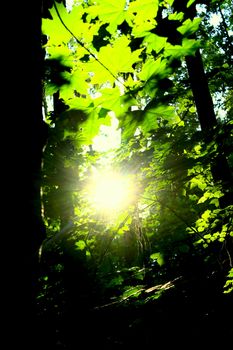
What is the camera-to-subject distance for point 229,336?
4320 millimetres

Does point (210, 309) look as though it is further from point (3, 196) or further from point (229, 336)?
point (3, 196)

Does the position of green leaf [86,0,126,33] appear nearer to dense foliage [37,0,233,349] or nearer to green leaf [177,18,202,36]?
dense foliage [37,0,233,349]

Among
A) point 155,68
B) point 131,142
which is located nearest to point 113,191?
point 131,142

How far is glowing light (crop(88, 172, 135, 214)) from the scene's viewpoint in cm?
264

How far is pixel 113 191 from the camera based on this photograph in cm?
270

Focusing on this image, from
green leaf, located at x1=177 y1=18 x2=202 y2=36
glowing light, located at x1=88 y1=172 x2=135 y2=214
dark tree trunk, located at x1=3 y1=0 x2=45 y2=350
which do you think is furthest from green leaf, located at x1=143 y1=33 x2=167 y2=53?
glowing light, located at x1=88 y1=172 x2=135 y2=214

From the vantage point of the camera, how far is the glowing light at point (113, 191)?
264cm

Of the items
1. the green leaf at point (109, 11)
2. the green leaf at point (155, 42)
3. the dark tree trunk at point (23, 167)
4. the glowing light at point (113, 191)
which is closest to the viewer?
the dark tree trunk at point (23, 167)

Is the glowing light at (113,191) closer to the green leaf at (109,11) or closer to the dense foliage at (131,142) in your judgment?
the dense foliage at (131,142)

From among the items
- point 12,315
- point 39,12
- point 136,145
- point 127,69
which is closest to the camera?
point 12,315

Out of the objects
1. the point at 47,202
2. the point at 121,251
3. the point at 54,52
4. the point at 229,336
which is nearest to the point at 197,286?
the point at 229,336

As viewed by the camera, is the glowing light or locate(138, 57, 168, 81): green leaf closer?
locate(138, 57, 168, 81): green leaf

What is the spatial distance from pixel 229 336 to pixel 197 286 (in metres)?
1.62

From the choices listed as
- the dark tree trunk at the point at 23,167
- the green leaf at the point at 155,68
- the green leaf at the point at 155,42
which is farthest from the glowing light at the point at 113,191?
the dark tree trunk at the point at 23,167
